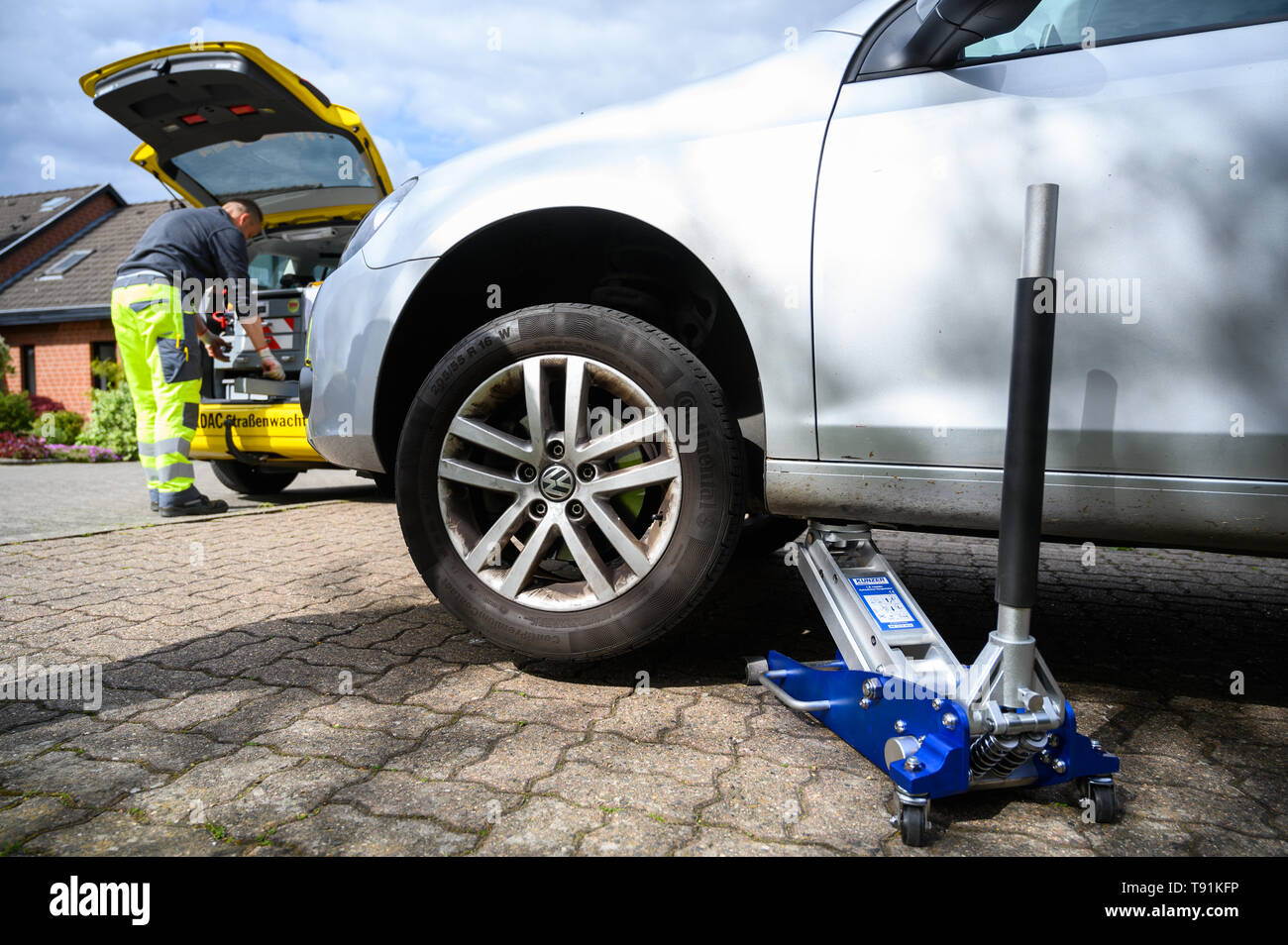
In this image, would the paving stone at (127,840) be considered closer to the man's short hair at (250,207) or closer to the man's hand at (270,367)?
the man's hand at (270,367)

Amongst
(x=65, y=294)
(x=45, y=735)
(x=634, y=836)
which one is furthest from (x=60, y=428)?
(x=634, y=836)

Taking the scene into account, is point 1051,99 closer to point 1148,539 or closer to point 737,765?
point 1148,539

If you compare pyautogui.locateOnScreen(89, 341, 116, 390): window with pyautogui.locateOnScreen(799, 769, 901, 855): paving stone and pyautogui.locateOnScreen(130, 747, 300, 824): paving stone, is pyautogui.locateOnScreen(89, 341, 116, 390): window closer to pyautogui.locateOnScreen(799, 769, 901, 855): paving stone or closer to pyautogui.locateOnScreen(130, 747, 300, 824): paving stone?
pyautogui.locateOnScreen(130, 747, 300, 824): paving stone

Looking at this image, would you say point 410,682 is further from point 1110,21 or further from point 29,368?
point 29,368

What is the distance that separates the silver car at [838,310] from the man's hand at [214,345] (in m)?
3.16

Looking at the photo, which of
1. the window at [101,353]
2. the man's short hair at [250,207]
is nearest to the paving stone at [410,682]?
the man's short hair at [250,207]

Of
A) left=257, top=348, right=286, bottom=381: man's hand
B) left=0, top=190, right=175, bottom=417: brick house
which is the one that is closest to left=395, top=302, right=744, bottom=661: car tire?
left=257, top=348, right=286, bottom=381: man's hand

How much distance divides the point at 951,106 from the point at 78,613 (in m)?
3.01

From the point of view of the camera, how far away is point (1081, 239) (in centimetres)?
163

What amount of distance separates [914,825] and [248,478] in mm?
5642

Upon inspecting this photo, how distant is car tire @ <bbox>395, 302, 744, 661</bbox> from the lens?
1937 mm

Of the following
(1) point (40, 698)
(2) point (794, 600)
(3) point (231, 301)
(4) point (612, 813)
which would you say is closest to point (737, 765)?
(4) point (612, 813)

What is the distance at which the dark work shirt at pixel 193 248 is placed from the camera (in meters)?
4.69

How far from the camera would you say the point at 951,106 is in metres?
1.72
